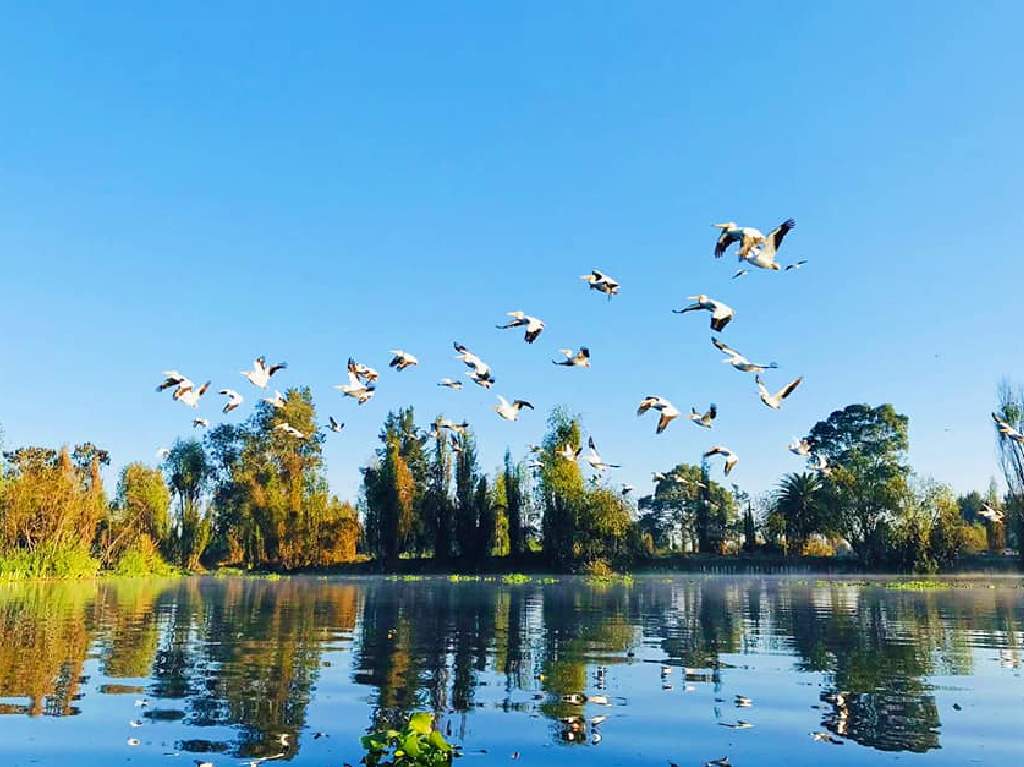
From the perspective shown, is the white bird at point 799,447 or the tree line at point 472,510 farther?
the tree line at point 472,510

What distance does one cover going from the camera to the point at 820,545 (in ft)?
272

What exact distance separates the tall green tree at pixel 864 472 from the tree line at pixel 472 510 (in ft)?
0.45

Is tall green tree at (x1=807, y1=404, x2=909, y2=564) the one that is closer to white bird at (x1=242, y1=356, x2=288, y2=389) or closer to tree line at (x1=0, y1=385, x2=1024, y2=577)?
tree line at (x1=0, y1=385, x2=1024, y2=577)

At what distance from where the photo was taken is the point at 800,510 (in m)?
79.8

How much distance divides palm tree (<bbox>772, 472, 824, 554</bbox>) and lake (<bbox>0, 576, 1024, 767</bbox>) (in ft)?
186

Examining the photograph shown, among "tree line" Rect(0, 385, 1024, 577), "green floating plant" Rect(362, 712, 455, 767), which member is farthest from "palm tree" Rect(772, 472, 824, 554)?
"green floating plant" Rect(362, 712, 455, 767)

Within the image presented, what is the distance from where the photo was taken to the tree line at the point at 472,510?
69.2 m

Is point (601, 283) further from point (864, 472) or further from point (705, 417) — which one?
point (864, 472)

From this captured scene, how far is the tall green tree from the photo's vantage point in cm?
7481

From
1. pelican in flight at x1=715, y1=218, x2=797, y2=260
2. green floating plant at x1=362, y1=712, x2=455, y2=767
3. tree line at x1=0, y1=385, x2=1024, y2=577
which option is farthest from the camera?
tree line at x1=0, y1=385, x2=1024, y2=577

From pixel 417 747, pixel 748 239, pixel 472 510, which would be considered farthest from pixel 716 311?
pixel 472 510

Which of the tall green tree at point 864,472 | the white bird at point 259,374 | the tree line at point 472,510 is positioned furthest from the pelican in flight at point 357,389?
the tall green tree at point 864,472

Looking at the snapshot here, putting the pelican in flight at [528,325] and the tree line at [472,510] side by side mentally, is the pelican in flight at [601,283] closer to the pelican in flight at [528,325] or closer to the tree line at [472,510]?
the pelican in flight at [528,325]

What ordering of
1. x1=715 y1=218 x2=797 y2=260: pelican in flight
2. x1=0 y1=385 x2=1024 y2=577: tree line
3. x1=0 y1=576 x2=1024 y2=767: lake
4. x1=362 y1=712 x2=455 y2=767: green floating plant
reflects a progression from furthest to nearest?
x1=0 y1=385 x2=1024 y2=577: tree line
x1=715 y1=218 x2=797 y2=260: pelican in flight
x1=0 y1=576 x2=1024 y2=767: lake
x1=362 y1=712 x2=455 y2=767: green floating plant
